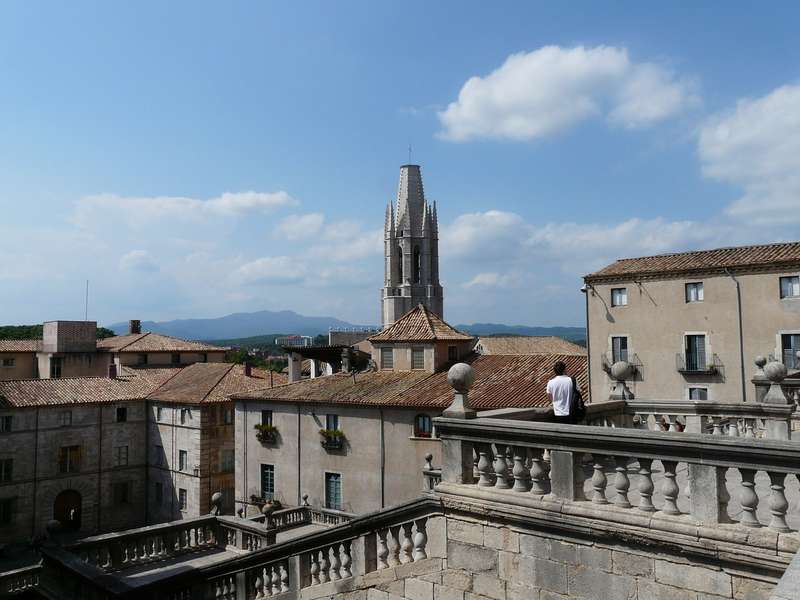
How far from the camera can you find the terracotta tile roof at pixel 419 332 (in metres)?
38.1

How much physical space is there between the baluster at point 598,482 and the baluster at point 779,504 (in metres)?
1.58

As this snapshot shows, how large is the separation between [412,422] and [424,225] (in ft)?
291

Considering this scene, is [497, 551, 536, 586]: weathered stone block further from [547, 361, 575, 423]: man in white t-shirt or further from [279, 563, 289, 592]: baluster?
[279, 563, 289, 592]: baluster

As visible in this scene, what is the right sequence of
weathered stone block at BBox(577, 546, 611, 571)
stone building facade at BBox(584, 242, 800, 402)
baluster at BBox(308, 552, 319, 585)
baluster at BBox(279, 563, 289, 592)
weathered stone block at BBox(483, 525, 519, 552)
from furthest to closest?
1. stone building facade at BBox(584, 242, 800, 402)
2. baluster at BBox(279, 563, 289, 592)
3. baluster at BBox(308, 552, 319, 585)
4. weathered stone block at BBox(483, 525, 519, 552)
5. weathered stone block at BBox(577, 546, 611, 571)

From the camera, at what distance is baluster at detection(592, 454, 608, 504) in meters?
6.55

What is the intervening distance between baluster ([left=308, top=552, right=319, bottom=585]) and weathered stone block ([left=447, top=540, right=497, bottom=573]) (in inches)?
108

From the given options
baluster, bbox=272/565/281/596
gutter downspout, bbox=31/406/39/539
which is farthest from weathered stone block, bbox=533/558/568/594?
gutter downspout, bbox=31/406/39/539

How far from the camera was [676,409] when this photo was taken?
11.1 m

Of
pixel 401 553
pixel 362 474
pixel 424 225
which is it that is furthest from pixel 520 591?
pixel 424 225

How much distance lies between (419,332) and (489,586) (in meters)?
30.9

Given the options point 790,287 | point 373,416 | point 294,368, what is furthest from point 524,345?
point 373,416

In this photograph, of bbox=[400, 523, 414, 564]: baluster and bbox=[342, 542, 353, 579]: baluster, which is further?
bbox=[342, 542, 353, 579]: baluster

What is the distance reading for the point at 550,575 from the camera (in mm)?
6988

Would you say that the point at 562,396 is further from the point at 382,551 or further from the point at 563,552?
the point at 382,551
